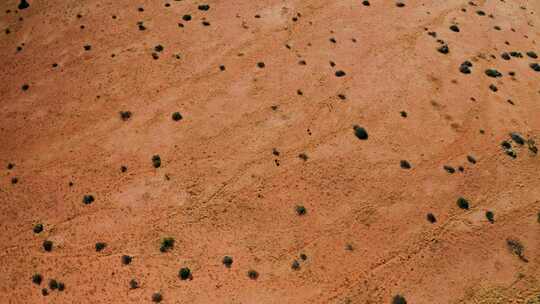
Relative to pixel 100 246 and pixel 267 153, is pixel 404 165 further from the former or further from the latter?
pixel 100 246

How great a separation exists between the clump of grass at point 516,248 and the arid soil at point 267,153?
228mm

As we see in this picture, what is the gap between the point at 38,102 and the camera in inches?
3012

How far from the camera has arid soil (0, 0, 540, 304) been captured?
5694cm

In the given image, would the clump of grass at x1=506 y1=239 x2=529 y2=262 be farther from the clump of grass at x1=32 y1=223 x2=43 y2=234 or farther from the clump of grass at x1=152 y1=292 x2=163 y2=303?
the clump of grass at x1=32 y1=223 x2=43 y2=234

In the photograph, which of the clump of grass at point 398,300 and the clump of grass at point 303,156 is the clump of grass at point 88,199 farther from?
the clump of grass at point 398,300

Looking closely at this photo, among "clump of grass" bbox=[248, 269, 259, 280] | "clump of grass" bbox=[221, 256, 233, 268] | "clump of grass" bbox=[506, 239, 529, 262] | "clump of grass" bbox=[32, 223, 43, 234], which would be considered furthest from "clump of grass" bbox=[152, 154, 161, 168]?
"clump of grass" bbox=[506, 239, 529, 262]

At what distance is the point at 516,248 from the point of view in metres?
60.4

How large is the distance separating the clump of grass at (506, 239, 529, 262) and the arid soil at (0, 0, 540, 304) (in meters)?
0.23

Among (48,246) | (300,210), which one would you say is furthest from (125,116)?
(300,210)

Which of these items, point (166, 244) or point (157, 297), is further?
point (166, 244)

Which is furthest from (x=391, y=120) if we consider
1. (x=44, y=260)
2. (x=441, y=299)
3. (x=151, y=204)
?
(x=44, y=260)

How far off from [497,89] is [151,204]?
61.4 meters

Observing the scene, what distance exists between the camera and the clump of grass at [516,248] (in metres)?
59.7

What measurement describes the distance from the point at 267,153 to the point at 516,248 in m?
35.5
